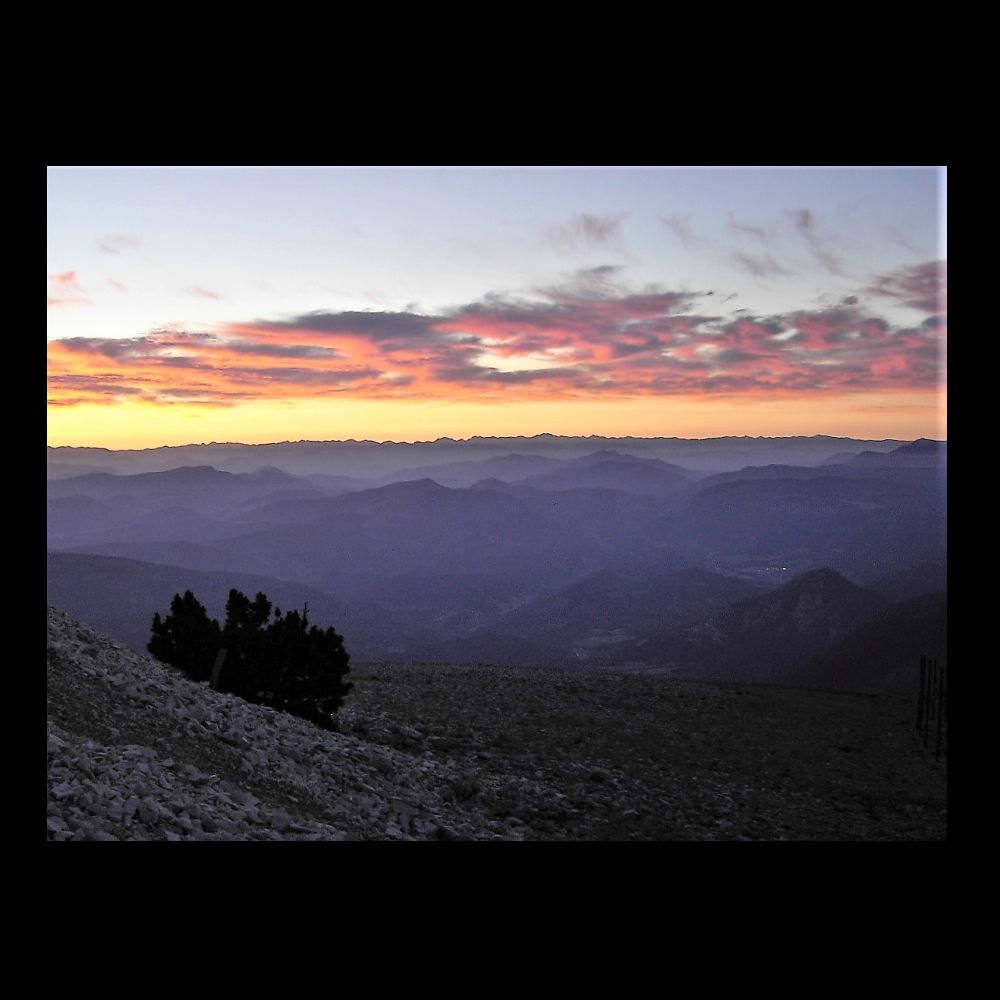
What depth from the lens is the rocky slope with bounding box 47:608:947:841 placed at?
10148 mm

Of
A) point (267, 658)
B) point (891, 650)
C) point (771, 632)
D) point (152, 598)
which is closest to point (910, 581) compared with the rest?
point (771, 632)

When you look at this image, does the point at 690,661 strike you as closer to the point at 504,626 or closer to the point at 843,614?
the point at 843,614

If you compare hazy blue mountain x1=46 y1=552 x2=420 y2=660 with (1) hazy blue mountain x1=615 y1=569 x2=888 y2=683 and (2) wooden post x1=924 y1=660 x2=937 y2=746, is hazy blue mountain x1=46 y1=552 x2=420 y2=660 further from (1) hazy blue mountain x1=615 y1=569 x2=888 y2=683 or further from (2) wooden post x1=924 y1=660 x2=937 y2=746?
(2) wooden post x1=924 y1=660 x2=937 y2=746

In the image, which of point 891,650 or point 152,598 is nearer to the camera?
point 891,650

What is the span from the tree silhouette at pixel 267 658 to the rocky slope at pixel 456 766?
39.5 inches

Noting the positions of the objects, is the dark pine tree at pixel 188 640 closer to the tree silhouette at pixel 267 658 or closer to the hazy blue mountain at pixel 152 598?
the tree silhouette at pixel 267 658

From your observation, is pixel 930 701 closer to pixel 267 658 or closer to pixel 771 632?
pixel 267 658

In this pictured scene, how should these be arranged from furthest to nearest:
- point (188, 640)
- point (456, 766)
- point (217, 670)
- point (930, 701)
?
1. point (930, 701)
2. point (188, 640)
3. point (217, 670)
4. point (456, 766)

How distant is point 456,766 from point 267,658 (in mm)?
4928

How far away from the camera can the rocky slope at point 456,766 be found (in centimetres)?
1015

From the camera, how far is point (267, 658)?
60.4 ft

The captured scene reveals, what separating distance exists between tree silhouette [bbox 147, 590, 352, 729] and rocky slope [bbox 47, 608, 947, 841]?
3.29 feet

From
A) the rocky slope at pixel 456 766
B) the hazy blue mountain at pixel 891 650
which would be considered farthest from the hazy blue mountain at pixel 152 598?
the rocky slope at pixel 456 766
